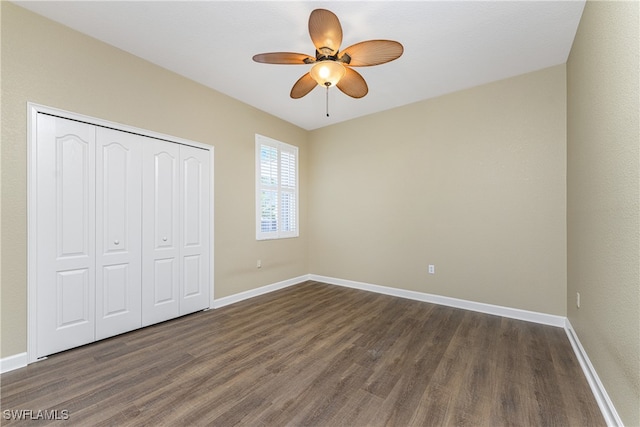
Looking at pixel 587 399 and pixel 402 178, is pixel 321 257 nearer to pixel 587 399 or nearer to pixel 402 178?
pixel 402 178

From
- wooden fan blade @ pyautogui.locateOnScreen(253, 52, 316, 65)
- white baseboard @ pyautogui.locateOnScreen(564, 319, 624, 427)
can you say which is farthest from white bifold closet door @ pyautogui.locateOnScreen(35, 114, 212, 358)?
white baseboard @ pyautogui.locateOnScreen(564, 319, 624, 427)

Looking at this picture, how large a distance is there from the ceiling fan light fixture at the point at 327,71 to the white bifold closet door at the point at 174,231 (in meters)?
2.00

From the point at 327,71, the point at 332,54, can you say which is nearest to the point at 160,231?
the point at 327,71

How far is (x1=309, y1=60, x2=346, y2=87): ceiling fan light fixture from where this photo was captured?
210 cm

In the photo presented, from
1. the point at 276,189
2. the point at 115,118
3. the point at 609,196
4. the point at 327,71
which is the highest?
the point at 327,71

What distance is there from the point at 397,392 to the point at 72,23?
159 inches

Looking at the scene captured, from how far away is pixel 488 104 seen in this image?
130 inches

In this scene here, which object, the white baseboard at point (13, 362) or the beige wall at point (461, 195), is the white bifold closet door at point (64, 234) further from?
the beige wall at point (461, 195)

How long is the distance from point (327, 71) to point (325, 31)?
28 cm

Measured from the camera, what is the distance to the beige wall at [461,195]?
9.69ft

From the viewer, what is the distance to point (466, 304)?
3451 millimetres

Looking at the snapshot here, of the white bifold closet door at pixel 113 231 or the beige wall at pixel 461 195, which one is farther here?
the beige wall at pixel 461 195

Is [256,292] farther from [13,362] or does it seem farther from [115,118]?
[115,118]

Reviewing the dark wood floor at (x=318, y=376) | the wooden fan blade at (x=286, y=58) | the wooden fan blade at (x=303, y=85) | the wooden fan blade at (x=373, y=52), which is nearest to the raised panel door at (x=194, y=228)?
the dark wood floor at (x=318, y=376)
